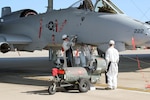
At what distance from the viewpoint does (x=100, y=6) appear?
12.0 meters

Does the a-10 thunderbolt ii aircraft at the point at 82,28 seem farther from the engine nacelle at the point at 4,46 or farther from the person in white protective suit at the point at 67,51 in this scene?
the person in white protective suit at the point at 67,51

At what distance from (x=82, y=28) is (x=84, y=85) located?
2867mm

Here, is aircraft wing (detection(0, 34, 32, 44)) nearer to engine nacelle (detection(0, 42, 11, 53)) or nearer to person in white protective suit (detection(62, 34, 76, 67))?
engine nacelle (detection(0, 42, 11, 53))

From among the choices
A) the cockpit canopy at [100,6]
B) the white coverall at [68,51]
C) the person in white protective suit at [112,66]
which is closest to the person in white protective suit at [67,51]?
the white coverall at [68,51]

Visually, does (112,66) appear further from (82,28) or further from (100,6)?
(100,6)

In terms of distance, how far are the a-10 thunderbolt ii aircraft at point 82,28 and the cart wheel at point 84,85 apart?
192 centimetres

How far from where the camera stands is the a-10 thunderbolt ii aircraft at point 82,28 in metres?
11.2

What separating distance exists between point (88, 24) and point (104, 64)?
2.17m

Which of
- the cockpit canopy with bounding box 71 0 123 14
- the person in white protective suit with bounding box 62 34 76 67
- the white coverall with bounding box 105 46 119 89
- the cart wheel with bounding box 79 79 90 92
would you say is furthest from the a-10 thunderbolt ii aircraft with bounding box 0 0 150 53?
the cart wheel with bounding box 79 79 90 92

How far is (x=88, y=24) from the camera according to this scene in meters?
11.8

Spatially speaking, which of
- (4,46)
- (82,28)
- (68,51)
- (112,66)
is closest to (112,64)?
(112,66)

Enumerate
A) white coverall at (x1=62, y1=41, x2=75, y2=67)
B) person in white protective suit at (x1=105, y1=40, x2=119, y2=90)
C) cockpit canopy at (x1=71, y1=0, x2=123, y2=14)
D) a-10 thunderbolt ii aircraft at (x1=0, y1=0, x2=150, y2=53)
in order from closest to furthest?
person in white protective suit at (x1=105, y1=40, x2=119, y2=90) < white coverall at (x1=62, y1=41, x2=75, y2=67) < a-10 thunderbolt ii aircraft at (x1=0, y1=0, x2=150, y2=53) < cockpit canopy at (x1=71, y1=0, x2=123, y2=14)

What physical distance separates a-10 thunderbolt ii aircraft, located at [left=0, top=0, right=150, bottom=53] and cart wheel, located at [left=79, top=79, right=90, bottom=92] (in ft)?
6.29

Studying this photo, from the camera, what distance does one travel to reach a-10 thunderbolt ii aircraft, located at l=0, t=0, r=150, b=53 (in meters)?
11.2
